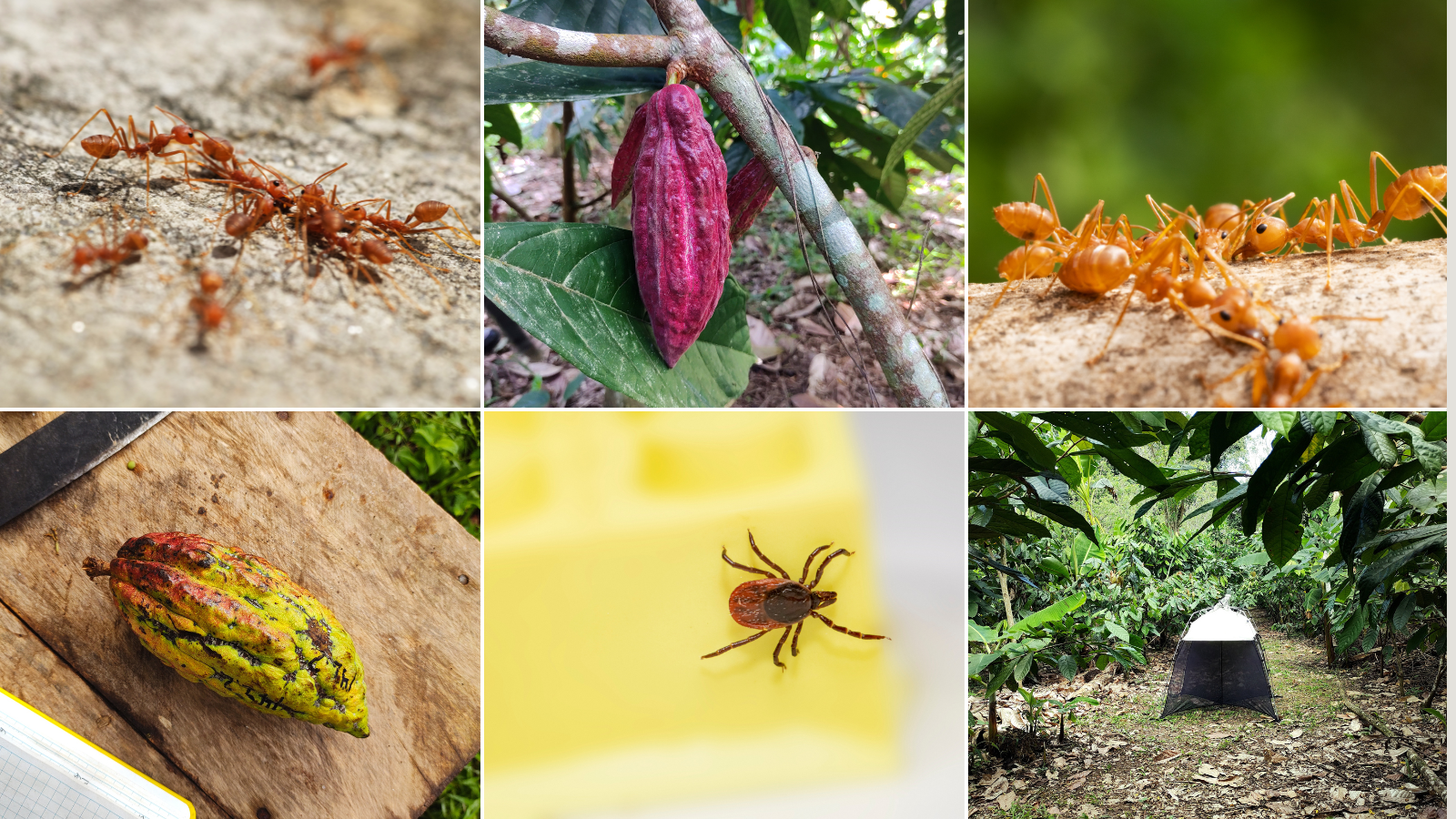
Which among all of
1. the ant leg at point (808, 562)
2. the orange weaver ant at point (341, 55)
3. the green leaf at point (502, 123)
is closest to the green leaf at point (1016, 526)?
the ant leg at point (808, 562)

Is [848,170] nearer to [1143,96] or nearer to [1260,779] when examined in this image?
[1143,96]

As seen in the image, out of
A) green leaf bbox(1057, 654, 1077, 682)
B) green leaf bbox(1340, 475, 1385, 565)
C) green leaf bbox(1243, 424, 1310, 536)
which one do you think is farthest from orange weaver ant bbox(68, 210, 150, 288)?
green leaf bbox(1340, 475, 1385, 565)

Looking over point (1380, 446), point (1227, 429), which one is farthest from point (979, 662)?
point (1380, 446)

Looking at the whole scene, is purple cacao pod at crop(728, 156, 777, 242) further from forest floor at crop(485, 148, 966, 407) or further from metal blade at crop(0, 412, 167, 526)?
metal blade at crop(0, 412, 167, 526)

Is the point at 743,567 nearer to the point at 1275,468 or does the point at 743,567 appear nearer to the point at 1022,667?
the point at 1022,667

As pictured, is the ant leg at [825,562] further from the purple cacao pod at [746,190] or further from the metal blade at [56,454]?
the metal blade at [56,454]
